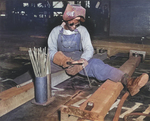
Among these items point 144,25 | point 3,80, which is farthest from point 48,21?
point 3,80

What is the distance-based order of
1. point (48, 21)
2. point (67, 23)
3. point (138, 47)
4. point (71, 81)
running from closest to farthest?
point (67, 23) → point (71, 81) → point (138, 47) → point (48, 21)

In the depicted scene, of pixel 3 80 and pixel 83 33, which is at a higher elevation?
pixel 83 33

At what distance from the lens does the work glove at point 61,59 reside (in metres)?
3.61

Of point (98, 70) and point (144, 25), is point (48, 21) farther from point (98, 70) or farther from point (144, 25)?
point (98, 70)

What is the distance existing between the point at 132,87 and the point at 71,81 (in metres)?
1.57

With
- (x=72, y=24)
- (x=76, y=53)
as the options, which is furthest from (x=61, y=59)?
(x=72, y=24)

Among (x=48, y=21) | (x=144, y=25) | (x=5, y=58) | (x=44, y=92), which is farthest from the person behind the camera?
(x=48, y=21)

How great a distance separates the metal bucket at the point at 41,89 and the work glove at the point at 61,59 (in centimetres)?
74

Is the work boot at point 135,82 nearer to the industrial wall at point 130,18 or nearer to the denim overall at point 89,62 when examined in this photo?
the denim overall at point 89,62

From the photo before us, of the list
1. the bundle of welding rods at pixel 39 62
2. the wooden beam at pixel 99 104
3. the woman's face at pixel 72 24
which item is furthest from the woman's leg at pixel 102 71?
the bundle of welding rods at pixel 39 62

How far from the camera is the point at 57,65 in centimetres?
391

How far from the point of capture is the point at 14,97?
2.98 meters

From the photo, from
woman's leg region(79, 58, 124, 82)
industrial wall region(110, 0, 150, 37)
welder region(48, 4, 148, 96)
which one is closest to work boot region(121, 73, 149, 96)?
welder region(48, 4, 148, 96)

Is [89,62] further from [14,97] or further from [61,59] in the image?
[14,97]
